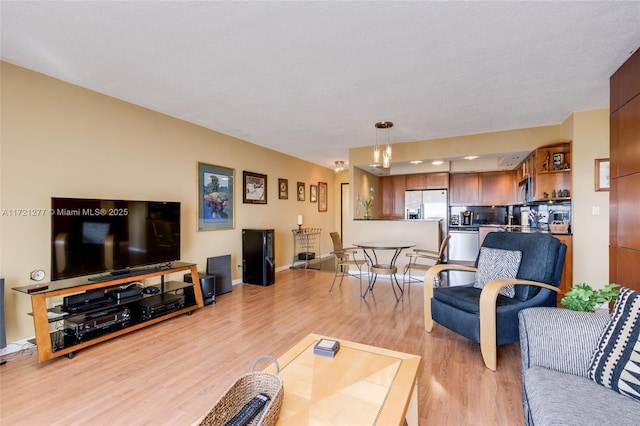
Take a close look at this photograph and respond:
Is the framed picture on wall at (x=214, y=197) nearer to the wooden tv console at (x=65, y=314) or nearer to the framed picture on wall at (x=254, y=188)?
the framed picture on wall at (x=254, y=188)

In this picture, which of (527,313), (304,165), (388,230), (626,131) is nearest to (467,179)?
(388,230)

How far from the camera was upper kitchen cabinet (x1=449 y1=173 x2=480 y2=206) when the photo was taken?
22.6 feet

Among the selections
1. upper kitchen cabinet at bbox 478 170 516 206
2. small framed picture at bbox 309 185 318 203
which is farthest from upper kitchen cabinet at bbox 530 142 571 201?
small framed picture at bbox 309 185 318 203

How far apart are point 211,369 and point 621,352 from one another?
2.42 m

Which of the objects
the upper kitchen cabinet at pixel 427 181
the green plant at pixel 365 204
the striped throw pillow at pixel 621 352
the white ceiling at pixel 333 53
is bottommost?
the striped throw pillow at pixel 621 352

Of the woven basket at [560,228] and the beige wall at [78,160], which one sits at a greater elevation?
the beige wall at [78,160]

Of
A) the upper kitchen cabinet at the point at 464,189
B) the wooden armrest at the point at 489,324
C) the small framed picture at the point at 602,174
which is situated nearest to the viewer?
the wooden armrest at the point at 489,324

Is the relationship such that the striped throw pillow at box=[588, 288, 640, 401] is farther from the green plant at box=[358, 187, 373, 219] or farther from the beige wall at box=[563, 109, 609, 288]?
the green plant at box=[358, 187, 373, 219]

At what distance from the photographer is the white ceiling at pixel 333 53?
6.24 feet

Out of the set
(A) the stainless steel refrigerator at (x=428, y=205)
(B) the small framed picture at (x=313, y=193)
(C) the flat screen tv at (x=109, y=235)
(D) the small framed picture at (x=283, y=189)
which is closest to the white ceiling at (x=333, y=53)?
(C) the flat screen tv at (x=109, y=235)

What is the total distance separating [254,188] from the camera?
5.32 m

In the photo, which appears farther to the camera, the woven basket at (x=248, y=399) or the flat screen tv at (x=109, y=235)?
the flat screen tv at (x=109, y=235)

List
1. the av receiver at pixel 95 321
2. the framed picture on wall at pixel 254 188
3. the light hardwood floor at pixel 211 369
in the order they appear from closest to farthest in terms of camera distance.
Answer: the light hardwood floor at pixel 211 369 < the av receiver at pixel 95 321 < the framed picture on wall at pixel 254 188

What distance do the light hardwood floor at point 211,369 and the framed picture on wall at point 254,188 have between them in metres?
2.14
